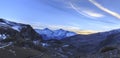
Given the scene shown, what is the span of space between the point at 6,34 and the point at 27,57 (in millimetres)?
66406

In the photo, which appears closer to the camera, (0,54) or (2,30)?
(0,54)

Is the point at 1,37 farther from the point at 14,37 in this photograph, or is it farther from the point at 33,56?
the point at 33,56

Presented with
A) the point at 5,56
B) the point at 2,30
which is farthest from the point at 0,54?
the point at 2,30

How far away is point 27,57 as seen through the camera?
129m

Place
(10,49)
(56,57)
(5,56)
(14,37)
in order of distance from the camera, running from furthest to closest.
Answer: (14,37) < (56,57) < (10,49) < (5,56)

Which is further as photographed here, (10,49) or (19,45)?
(19,45)

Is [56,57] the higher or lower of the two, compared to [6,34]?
lower

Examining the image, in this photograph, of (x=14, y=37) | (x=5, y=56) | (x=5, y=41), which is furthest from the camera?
(x=14, y=37)

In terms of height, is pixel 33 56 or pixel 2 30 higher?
pixel 2 30

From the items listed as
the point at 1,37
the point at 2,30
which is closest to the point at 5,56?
the point at 1,37

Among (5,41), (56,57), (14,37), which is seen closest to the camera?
(56,57)

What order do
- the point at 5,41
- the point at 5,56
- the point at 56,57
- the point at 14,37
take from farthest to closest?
1. the point at 14,37
2. the point at 5,41
3. the point at 56,57
4. the point at 5,56

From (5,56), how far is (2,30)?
7076cm

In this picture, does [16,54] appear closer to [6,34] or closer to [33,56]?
[33,56]
